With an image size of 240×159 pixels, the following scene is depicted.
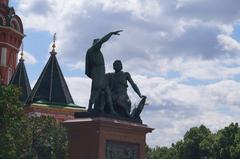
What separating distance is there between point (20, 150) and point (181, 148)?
21.5 metres

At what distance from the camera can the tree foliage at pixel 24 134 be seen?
1406 inches

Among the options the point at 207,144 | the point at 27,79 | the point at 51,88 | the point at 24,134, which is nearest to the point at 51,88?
the point at 51,88

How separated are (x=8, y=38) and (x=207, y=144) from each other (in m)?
23.4

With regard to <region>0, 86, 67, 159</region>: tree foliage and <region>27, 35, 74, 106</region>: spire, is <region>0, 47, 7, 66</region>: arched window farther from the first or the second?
<region>0, 86, 67, 159</region>: tree foliage

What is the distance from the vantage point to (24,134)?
133ft

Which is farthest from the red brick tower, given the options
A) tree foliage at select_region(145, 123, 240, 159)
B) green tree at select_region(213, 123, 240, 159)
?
Result: green tree at select_region(213, 123, 240, 159)

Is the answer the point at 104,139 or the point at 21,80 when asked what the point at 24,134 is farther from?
the point at 104,139

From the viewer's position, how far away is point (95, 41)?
20172 mm

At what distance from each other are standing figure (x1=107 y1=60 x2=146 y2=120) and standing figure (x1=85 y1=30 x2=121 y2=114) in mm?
457

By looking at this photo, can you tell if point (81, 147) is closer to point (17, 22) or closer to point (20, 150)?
point (20, 150)

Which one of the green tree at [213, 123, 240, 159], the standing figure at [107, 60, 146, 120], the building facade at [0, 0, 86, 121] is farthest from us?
the building facade at [0, 0, 86, 121]

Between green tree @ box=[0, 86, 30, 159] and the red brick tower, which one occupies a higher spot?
the red brick tower

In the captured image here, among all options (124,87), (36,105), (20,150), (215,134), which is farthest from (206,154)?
(124,87)

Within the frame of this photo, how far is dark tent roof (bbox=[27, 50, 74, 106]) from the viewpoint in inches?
2282
